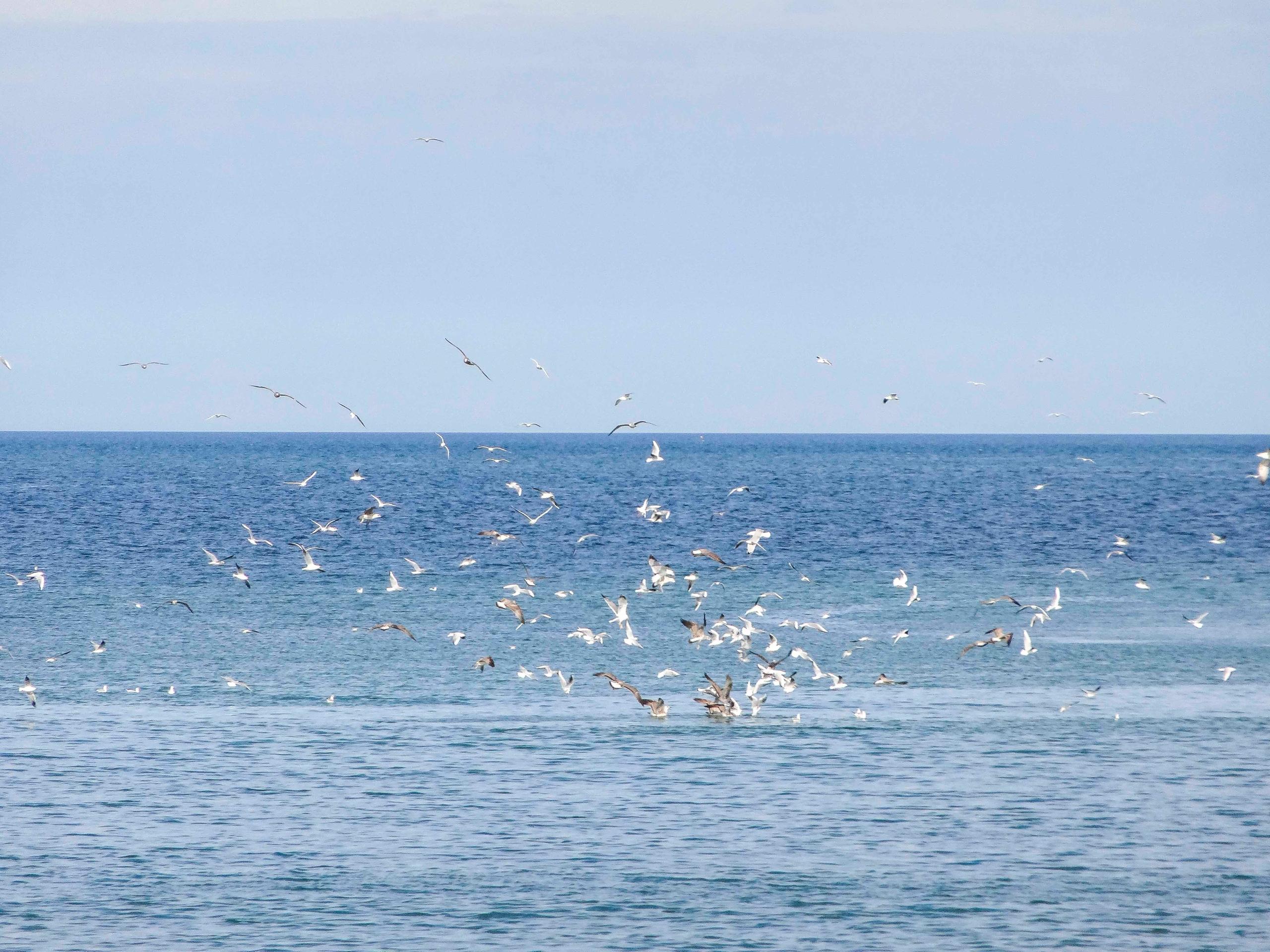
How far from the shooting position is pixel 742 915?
75.9ft

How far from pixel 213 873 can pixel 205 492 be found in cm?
12912

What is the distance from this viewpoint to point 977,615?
5544 centimetres

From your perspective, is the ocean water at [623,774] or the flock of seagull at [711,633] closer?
the ocean water at [623,774]

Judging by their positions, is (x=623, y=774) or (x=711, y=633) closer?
(x=623, y=774)

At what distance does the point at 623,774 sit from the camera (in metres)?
30.8

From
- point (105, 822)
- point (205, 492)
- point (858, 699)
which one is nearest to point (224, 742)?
point (105, 822)

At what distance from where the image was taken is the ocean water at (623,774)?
23078 mm

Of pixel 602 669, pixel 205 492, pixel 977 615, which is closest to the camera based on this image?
pixel 602 669

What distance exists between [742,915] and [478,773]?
9.06 meters

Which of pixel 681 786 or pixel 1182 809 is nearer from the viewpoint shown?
pixel 1182 809

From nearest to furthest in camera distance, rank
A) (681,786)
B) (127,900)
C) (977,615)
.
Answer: (127,900)
(681,786)
(977,615)

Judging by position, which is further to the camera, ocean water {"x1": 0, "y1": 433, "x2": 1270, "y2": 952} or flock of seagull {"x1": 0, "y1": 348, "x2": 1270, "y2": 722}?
flock of seagull {"x1": 0, "y1": 348, "x2": 1270, "y2": 722}

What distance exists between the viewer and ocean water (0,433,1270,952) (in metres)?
23.1

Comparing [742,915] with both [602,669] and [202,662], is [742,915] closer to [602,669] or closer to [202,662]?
[602,669]
